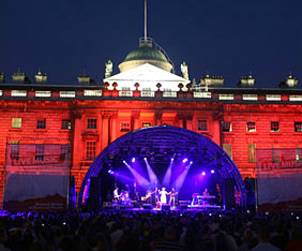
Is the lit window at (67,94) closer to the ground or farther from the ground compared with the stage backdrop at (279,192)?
farther from the ground

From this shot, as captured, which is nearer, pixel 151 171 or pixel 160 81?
pixel 151 171

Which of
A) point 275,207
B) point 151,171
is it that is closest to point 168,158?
point 151,171

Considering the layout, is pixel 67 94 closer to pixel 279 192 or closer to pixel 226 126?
pixel 226 126

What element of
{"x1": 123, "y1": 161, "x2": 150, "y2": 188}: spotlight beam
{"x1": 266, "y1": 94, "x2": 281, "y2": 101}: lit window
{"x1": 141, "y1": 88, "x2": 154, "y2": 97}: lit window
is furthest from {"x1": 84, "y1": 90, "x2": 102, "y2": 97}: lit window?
{"x1": 266, "y1": 94, "x2": 281, "y2": 101}: lit window

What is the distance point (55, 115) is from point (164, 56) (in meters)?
19.3

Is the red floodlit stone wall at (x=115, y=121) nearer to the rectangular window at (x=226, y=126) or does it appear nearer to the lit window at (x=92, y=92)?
the rectangular window at (x=226, y=126)

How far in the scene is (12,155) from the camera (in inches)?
1911

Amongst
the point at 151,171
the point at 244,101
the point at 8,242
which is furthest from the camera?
the point at 244,101

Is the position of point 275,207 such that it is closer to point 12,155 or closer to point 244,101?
point 244,101

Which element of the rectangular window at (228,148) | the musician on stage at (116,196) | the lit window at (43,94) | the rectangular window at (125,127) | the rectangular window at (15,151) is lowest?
the musician on stage at (116,196)

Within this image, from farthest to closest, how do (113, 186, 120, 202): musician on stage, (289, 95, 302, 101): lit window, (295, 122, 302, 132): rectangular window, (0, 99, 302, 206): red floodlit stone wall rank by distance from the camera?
(289, 95, 302, 101): lit window < (295, 122, 302, 132): rectangular window < (0, 99, 302, 206): red floodlit stone wall < (113, 186, 120, 202): musician on stage

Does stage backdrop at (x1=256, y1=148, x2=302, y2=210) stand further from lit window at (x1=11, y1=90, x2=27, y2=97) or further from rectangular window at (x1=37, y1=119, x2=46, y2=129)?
lit window at (x1=11, y1=90, x2=27, y2=97)

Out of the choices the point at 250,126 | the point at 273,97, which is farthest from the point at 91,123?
the point at 273,97

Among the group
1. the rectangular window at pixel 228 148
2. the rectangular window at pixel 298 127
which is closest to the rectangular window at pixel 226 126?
the rectangular window at pixel 228 148
